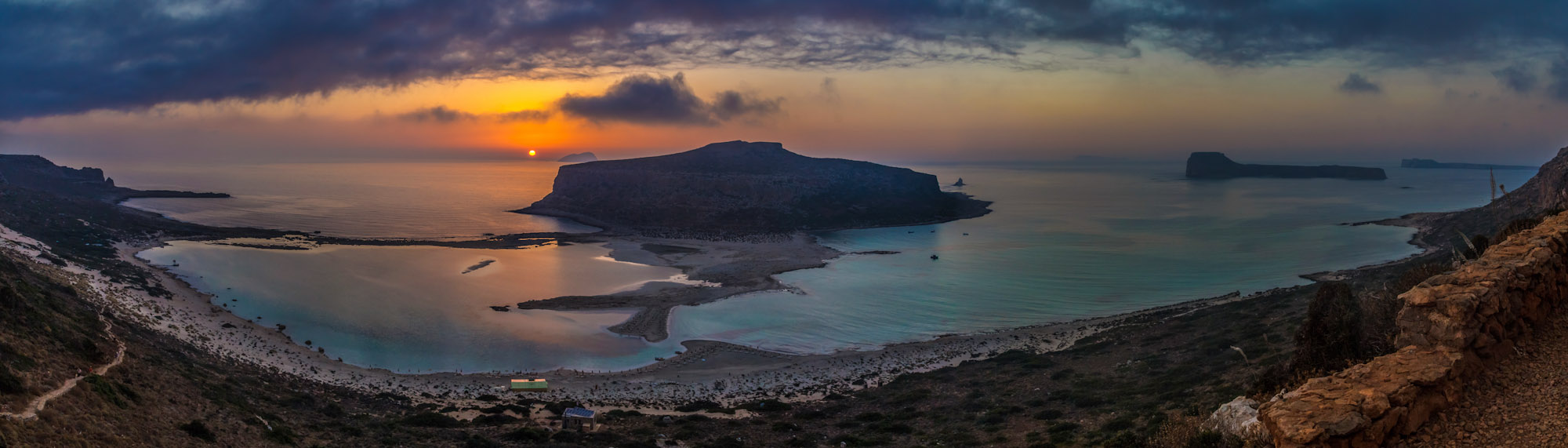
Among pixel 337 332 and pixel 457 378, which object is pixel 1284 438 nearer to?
pixel 457 378

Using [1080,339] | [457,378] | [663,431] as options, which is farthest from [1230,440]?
[457,378]

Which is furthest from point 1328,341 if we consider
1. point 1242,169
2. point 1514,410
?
point 1242,169

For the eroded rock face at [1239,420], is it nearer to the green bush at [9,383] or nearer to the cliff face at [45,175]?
the green bush at [9,383]

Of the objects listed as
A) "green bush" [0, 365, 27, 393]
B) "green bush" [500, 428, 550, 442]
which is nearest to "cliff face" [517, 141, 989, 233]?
"green bush" [500, 428, 550, 442]

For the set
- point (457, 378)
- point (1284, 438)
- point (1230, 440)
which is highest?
point (1284, 438)

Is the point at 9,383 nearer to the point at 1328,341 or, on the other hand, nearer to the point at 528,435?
the point at 528,435

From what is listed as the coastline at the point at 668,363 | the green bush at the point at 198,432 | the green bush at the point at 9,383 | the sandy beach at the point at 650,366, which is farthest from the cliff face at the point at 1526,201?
the green bush at the point at 9,383
